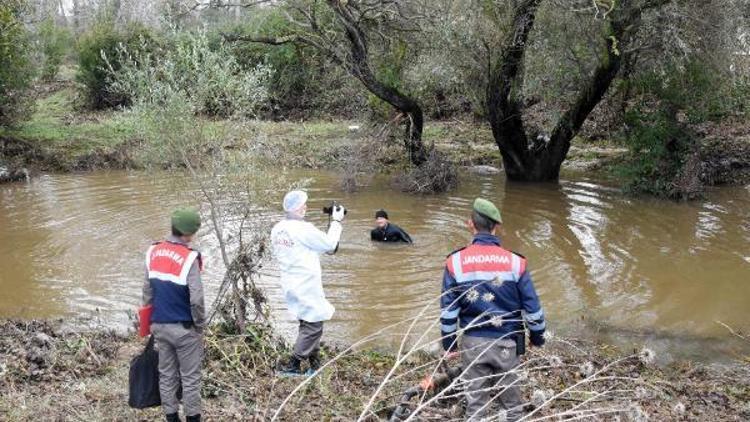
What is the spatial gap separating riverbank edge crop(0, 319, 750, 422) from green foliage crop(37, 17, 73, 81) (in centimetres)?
2393

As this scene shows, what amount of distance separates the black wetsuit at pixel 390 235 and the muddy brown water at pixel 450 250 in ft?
0.52

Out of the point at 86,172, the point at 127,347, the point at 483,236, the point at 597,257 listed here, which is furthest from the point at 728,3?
the point at 86,172

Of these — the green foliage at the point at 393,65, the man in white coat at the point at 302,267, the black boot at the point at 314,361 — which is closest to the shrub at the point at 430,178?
the green foliage at the point at 393,65

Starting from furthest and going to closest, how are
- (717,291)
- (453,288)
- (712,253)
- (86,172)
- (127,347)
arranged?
1. (86,172)
2. (712,253)
3. (717,291)
4. (127,347)
5. (453,288)

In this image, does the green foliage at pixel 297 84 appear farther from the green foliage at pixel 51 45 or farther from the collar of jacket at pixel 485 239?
the collar of jacket at pixel 485 239

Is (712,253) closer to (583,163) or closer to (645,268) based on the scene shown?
(645,268)

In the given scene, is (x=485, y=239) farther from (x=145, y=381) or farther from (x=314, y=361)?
(x=145, y=381)

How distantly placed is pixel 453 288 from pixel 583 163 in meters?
17.6

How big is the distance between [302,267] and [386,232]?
5.81 meters

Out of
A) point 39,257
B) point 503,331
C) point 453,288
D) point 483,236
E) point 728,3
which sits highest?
point 728,3

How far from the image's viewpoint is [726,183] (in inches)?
744

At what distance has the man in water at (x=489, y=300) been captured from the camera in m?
5.55

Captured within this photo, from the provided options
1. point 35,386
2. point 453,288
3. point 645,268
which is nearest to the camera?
point 453,288

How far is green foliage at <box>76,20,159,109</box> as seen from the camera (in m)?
29.7
